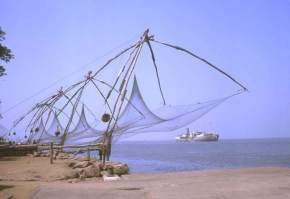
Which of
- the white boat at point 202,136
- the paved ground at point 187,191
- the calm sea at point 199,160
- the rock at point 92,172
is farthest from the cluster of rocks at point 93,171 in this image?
the white boat at point 202,136

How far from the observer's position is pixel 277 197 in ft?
17.4

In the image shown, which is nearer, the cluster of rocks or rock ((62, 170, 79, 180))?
rock ((62, 170, 79, 180))

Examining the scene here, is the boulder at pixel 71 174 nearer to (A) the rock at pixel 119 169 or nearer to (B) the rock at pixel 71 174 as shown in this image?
(B) the rock at pixel 71 174

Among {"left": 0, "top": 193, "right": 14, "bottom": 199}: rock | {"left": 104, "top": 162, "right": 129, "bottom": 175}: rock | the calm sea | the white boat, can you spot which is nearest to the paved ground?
{"left": 0, "top": 193, "right": 14, "bottom": 199}: rock

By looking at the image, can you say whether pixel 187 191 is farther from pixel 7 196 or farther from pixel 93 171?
pixel 93 171

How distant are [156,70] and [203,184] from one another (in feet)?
17.9

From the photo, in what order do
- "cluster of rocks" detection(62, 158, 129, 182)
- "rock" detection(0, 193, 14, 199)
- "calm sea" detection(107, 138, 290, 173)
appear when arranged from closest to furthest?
"rock" detection(0, 193, 14, 199)
"cluster of rocks" detection(62, 158, 129, 182)
"calm sea" detection(107, 138, 290, 173)

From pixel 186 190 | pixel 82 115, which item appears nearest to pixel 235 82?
pixel 186 190

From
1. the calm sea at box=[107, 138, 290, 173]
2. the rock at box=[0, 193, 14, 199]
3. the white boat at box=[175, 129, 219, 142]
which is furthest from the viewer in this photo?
the white boat at box=[175, 129, 219, 142]

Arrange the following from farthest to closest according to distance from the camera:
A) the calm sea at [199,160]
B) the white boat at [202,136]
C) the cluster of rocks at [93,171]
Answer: the white boat at [202,136] → the calm sea at [199,160] → the cluster of rocks at [93,171]

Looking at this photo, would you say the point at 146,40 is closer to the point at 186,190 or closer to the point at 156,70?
the point at 156,70

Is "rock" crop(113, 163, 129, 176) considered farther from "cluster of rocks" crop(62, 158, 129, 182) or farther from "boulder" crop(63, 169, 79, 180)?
"boulder" crop(63, 169, 79, 180)

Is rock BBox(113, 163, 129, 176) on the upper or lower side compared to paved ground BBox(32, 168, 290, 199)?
upper

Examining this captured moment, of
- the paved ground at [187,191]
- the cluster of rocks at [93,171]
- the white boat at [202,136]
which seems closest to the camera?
the paved ground at [187,191]
